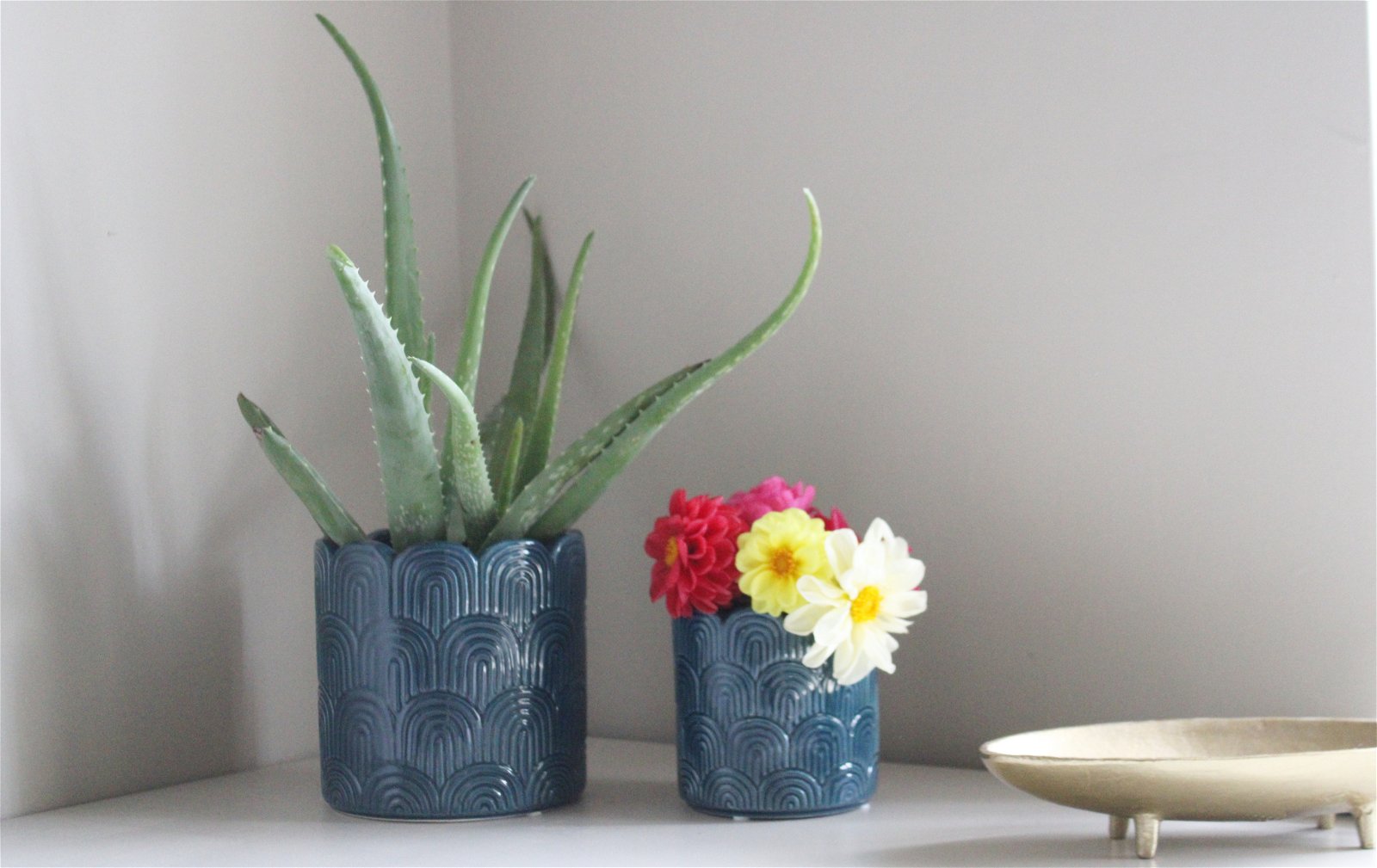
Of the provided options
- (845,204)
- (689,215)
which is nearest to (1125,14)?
(845,204)

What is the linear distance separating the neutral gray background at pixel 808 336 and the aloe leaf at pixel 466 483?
0.20m

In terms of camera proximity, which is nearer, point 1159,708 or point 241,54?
point 1159,708

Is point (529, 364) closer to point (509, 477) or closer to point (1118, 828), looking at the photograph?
point (509, 477)

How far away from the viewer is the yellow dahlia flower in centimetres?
68

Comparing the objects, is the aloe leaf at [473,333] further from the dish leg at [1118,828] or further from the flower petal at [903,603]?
the dish leg at [1118,828]

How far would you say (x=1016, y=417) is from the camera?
2.64ft

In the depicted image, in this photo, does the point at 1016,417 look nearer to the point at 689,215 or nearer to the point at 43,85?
the point at 689,215

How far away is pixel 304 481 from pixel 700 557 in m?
0.21

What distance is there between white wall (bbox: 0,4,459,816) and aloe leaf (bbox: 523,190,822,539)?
0.74 feet

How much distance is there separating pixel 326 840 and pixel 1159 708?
451 millimetres

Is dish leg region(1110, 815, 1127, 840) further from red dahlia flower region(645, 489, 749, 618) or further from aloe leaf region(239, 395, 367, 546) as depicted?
aloe leaf region(239, 395, 367, 546)

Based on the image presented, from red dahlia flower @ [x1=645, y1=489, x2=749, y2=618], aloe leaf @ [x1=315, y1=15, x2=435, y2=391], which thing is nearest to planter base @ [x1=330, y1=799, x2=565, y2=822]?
red dahlia flower @ [x1=645, y1=489, x2=749, y2=618]

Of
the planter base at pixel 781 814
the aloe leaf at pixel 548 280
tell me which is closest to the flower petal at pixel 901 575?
the planter base at pixel 781 814

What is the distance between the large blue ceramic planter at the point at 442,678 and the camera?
0.71m
